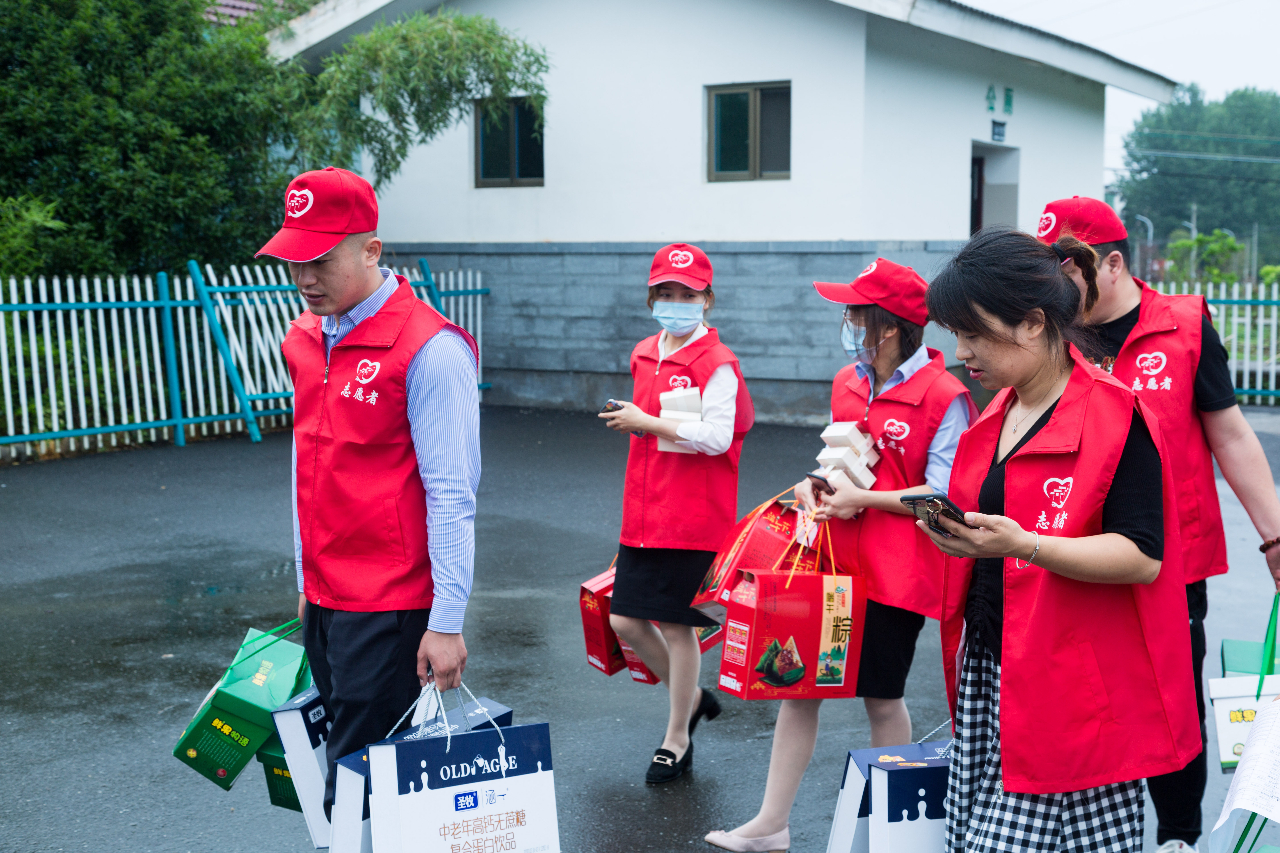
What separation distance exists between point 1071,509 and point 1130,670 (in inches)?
13.1

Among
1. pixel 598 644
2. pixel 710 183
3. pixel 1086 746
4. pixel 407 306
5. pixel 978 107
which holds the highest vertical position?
pixel 978 107

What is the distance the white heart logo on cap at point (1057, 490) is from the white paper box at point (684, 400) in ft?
6.43

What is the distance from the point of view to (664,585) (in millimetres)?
4129

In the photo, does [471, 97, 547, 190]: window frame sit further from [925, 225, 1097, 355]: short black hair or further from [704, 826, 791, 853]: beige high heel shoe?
[925, 225, 1097, 355]: short black hair

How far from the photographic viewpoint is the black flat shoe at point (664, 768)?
412 centimetres

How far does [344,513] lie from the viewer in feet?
9.17

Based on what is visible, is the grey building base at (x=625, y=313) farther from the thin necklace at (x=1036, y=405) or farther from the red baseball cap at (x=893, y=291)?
the thin necklace at (x=1036, y=405)

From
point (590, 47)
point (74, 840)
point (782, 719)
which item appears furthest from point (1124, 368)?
point (590, 47)

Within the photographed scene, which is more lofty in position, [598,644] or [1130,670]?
[1130,670]

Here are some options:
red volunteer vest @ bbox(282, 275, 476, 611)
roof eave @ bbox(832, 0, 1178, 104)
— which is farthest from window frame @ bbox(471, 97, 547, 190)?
red volunteer vest @ bbox(282, 275, 476, 611)

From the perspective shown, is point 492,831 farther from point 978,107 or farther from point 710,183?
point 978,107

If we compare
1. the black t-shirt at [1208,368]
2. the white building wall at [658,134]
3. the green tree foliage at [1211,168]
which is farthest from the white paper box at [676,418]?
the green tree foliage at [1211,168]

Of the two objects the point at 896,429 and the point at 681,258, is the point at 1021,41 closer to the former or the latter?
the point at 681,258

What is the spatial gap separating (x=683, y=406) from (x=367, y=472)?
151cm
